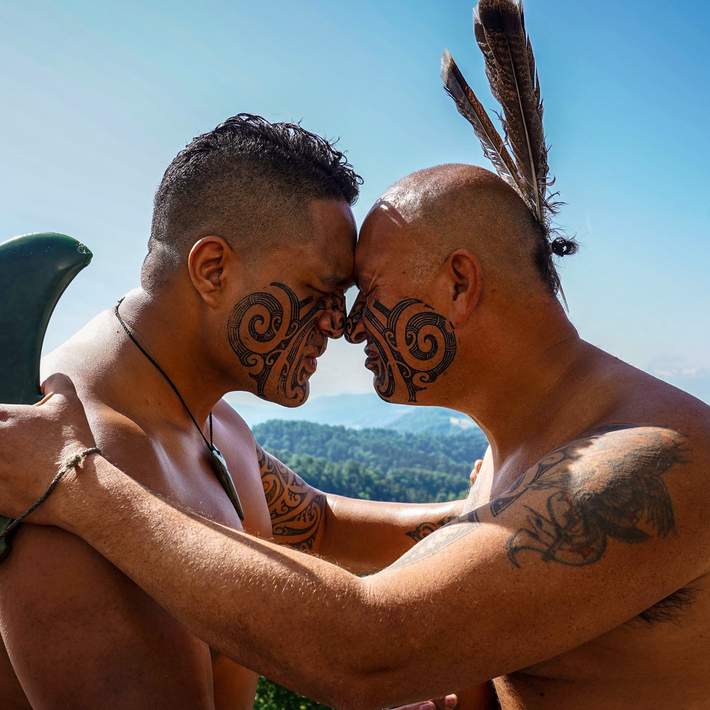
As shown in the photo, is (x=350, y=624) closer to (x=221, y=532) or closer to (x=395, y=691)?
(x=395, y=691)

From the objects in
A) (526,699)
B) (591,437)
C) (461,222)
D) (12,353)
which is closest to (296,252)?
(461,222)

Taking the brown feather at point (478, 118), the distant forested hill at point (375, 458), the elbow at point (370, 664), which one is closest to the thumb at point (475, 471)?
the brown feather at point (478, 118)

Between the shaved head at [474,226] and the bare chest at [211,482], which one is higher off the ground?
the shaved head at [474,226]

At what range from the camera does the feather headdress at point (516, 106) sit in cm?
392

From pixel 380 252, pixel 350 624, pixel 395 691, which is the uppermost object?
pixel 380 252

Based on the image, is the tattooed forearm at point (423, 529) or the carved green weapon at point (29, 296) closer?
the carved green weapon at point (29, 296)

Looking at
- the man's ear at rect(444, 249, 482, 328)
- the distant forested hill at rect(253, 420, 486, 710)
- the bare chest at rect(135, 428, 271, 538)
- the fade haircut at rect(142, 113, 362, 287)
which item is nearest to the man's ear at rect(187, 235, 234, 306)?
the fade haircut at rect(142, 113, 362, 287)

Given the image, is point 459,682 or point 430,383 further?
point 430,383

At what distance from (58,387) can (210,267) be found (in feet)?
3.41

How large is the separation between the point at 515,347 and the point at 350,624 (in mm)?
1721

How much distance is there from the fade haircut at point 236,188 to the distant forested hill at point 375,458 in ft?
168

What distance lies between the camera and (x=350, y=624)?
97.9 inches

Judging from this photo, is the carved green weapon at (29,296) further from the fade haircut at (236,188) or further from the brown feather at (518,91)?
the brown feather at (518,91)

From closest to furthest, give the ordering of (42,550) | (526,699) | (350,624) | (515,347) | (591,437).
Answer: (350,624) < (42,550) < (591,437) < (526,699) < (515,347)
